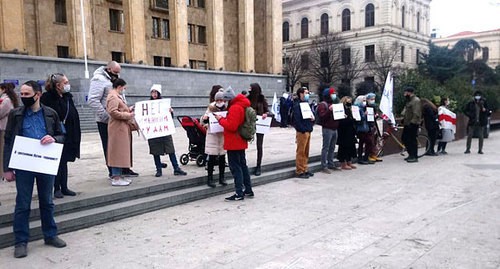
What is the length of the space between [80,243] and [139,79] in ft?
84.4

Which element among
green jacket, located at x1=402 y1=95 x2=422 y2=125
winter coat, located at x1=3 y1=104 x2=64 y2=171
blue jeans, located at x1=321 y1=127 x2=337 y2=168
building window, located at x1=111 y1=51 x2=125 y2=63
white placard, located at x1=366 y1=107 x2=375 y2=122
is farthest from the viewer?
building window, located at x1=111 y1=51 x2=125 y2=63

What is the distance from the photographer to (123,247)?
4.96 meters

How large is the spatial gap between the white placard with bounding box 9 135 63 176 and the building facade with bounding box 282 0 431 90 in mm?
55302

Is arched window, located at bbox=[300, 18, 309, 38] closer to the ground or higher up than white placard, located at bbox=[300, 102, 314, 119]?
higher up

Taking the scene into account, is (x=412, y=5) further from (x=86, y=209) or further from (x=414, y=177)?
(x=86, y=209)

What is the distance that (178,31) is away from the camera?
33406 mm

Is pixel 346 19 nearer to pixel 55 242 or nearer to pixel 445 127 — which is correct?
pixel 445 127

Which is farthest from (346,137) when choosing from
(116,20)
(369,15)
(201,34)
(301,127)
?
(369,15)

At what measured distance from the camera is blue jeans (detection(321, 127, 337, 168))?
991 centimetres

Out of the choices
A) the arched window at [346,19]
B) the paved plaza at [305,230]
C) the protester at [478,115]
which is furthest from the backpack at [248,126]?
the arched window at [346,19]

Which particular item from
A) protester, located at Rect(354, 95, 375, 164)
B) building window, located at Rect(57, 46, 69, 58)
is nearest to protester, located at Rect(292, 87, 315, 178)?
protester, located at Rect(354, 95, 375, 164)

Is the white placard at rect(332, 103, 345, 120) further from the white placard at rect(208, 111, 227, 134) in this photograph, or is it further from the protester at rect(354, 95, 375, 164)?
the white placard at rect(208, 111, 227, 134)

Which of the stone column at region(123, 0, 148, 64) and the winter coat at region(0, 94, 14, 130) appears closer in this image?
the winter coat at region(0, 94, 14, 130)

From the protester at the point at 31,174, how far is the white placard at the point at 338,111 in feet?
21.5
